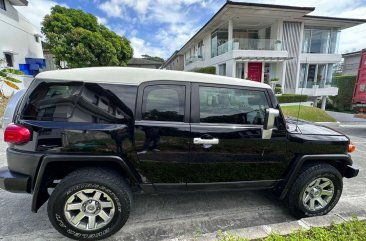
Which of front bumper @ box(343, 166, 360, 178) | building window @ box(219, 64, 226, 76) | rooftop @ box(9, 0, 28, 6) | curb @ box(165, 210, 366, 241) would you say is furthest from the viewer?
building window @ box(219, 64, 226, 76)

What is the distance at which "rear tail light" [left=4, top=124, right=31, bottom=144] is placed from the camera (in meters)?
1.99

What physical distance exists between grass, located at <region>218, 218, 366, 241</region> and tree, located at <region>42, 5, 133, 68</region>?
19024 millimetres

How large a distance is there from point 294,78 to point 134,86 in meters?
17.0

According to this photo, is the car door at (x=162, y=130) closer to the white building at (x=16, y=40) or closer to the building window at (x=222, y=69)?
the building window at (x=222, y=69)

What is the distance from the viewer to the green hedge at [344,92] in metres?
17.0

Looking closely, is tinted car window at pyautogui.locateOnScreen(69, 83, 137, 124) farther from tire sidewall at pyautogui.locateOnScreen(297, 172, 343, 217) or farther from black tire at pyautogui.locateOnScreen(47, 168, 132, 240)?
tire sidewall at pyautogui.locateOnScreen(297, 172, 343, 217)

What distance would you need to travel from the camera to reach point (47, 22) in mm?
17859

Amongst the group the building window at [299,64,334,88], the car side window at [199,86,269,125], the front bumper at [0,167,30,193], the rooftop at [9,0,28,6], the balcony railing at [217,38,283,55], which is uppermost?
the rooftop at [9,0,28,6]

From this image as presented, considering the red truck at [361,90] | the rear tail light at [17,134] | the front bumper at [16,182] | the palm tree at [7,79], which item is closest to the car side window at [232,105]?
the rear tail light at [17,134]

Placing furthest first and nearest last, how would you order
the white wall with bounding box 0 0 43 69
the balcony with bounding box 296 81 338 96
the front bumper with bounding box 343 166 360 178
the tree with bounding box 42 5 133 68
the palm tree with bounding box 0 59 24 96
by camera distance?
the tree with bounding box 42 5 133 68 < the balcony with bounding box 296 81 338 96 < the white wall with bounding box 0 0 43 69 < the palm tree with bounding box 0 59 24 96 < the front bumper with bounding box 343 166 360 178

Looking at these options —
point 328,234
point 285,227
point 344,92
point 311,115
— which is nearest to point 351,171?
point 328,234

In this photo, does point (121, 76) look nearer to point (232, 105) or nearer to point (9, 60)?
point (232, 105)

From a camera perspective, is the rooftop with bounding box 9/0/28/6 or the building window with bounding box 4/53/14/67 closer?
the building window with bounding box 4/53/14/67

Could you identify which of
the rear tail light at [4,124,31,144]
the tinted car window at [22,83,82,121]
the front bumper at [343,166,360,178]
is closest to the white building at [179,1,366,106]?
the front bumper at [343,166,360,178]
